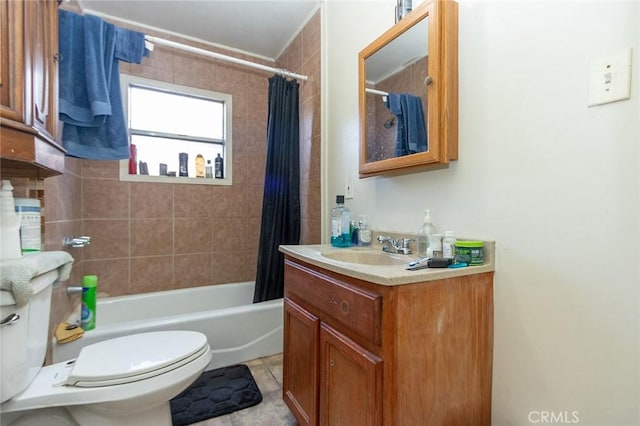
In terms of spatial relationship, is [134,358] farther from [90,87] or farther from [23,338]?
[90,87]

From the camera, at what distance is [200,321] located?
1704 millimetres

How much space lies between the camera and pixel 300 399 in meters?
1.16

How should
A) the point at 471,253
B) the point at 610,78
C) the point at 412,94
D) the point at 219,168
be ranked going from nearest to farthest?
the point at 610,78
the point at 471,253
the point at 412,94
the point at 219,168

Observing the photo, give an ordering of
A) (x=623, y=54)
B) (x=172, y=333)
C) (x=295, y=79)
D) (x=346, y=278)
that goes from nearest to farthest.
A: (x=623, y=54) → (x=346, y=278) → (x=172, y=333) → (x=295, y=79)

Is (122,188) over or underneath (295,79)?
underneath

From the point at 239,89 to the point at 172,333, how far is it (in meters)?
2.02

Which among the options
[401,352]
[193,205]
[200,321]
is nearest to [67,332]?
[200,321]

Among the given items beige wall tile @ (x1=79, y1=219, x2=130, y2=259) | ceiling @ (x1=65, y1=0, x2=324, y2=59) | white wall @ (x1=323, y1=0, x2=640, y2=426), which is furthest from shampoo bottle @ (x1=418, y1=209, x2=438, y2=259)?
beige wall tile @ (x1=79, y1=219, x2=130, y2=259)

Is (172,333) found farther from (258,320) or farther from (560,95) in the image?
(560,95)

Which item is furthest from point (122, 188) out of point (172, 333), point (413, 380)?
point (413, 380)

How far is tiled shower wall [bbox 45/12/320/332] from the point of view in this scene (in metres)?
2.01

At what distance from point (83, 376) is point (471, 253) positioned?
1.36m

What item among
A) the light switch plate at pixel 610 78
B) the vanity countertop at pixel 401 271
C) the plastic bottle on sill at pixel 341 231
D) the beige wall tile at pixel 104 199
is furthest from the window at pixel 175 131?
the light switch plate at pixel 610 78

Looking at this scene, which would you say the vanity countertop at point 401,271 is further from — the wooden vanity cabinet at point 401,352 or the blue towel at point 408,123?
the blue towel at point 408,123
